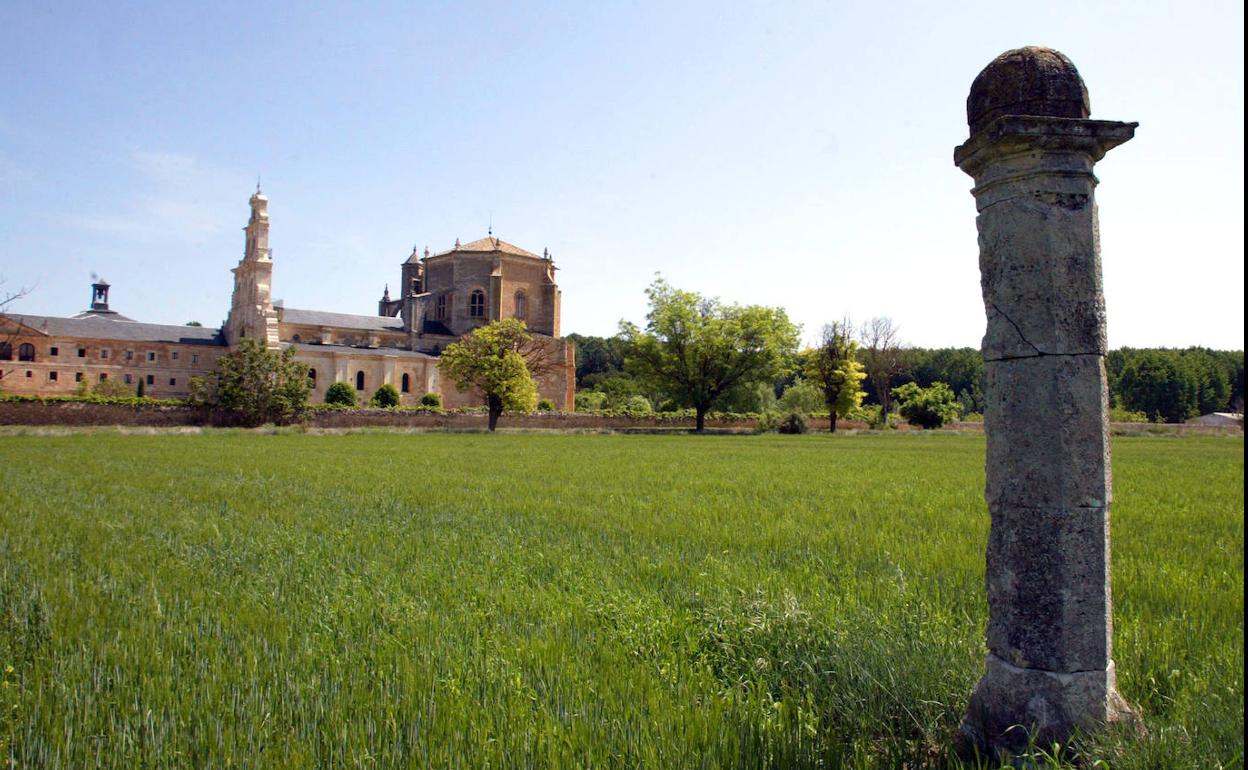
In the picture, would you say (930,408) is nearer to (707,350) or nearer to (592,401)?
(707,350)

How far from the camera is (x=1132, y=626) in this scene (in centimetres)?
445

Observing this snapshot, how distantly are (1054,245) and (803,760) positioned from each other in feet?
7.35

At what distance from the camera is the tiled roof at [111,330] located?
Answer: 6012 cm

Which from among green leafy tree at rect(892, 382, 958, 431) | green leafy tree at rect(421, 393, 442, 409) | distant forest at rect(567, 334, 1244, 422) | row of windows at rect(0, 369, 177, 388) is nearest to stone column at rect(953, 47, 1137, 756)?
green leafy tree at rect(892, 382, 958, 431)

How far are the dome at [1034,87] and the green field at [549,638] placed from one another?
244 cm

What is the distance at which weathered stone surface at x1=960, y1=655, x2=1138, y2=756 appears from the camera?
2922 millimetres

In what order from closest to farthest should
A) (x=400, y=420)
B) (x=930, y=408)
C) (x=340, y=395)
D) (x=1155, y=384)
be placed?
(x=400, y=420), (x=930, y=408), (x=340, y=395), (x=1155, y=384)

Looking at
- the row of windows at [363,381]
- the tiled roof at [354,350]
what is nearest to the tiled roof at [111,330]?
the tiled roof at [354,350]

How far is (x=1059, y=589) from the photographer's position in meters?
2.93

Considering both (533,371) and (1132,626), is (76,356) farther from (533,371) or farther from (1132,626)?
(1132,626)

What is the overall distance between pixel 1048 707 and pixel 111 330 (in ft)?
241

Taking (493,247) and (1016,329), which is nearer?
(1016,329)

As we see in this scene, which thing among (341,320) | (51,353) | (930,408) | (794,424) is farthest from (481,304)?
(930,408)

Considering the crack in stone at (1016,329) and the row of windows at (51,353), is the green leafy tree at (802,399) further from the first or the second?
the crack in stone at (1016,329)
